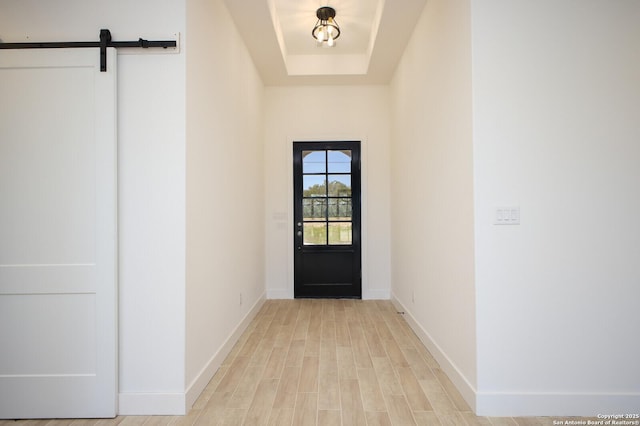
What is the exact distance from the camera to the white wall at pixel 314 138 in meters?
4.90

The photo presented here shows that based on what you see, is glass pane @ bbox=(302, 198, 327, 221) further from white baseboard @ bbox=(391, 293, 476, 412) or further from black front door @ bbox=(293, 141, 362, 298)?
white baseboard @ bbox=(391, 293, 476, 412)

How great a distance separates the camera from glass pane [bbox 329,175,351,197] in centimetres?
494

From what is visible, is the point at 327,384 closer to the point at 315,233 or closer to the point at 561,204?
the point at 561,204

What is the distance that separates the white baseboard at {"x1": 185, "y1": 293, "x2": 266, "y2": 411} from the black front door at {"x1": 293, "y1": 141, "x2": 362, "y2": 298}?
135cm

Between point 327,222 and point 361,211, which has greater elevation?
point 361,211

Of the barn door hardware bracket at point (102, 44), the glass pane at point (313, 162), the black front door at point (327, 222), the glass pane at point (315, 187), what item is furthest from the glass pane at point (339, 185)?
the barn door hardware bracket at point (102, 44)

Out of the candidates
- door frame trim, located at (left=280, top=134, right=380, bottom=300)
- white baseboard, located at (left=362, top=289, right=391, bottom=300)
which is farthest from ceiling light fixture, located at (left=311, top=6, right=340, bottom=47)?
white baseboard, located at (left=362, top=289, right=391, bottom=300)

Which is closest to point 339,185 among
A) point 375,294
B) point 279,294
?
point 375,294

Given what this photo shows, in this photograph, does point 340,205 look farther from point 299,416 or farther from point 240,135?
point 299,416

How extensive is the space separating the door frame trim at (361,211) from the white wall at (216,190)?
860mm

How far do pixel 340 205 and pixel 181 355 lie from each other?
3.19m

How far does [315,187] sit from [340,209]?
0.48 m

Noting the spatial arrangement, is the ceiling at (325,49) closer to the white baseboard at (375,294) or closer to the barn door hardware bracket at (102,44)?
the barn door hardware bracket at (102,44)

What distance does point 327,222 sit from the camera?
494 centimetres
